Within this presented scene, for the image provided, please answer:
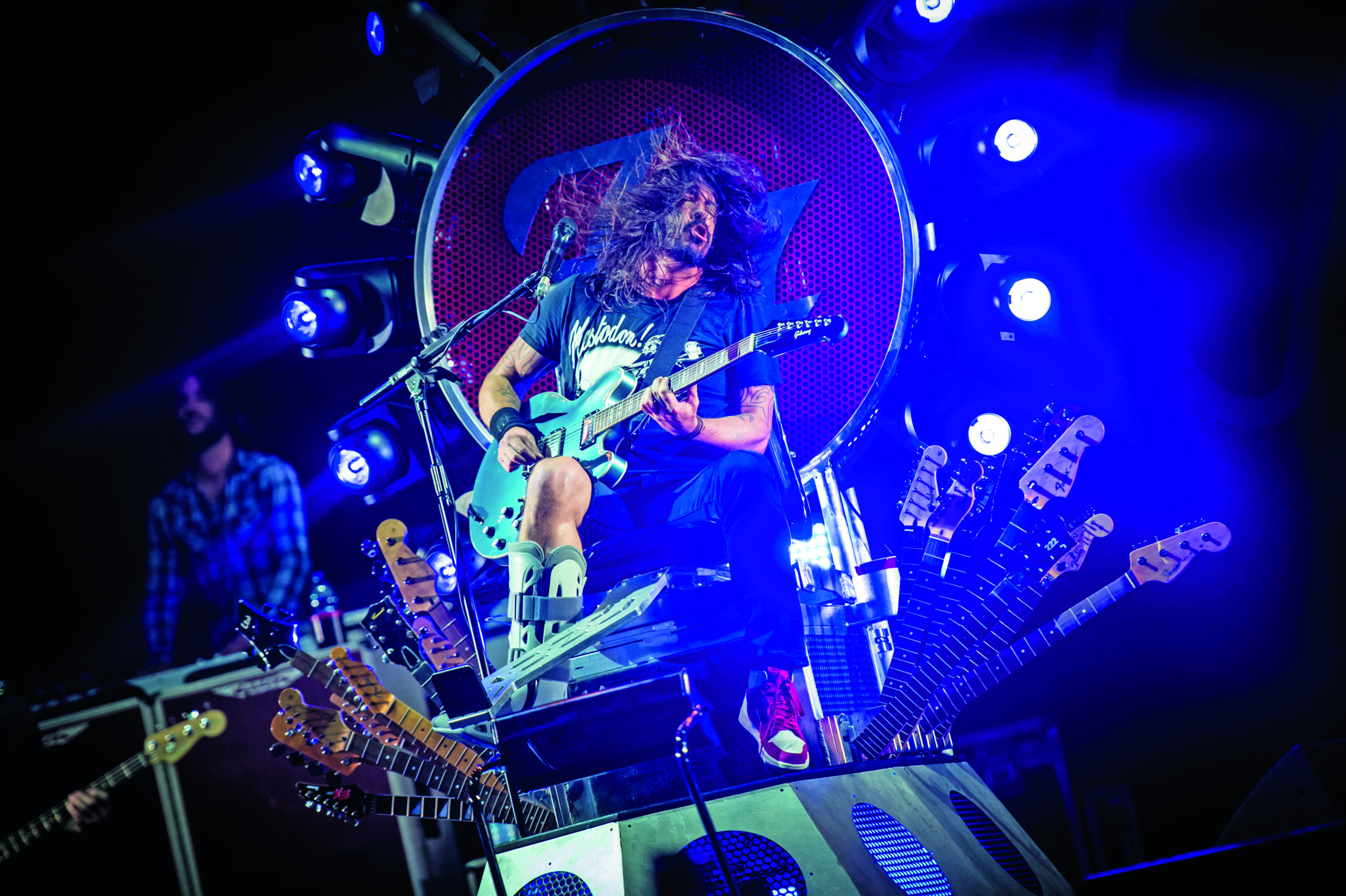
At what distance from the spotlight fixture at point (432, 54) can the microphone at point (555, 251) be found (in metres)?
0.49

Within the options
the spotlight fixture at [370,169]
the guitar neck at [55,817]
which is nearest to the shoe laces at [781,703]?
the spotlight fixture at [370,169]

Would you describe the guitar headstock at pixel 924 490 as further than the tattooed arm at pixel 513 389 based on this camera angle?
No

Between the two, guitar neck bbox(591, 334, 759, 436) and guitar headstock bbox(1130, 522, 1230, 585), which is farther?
guitar neck bbox(591, 334, 759, 436)

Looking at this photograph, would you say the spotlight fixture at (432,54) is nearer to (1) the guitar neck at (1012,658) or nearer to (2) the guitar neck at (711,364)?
(2) the guitar neck at (711,364)

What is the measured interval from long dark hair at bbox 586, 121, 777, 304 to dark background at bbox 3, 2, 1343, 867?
0.43 m

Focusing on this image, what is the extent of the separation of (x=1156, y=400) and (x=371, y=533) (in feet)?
7.12

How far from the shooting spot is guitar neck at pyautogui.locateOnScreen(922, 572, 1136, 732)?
182cm

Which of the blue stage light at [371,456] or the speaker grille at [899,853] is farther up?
the blue stage light at [371,456]

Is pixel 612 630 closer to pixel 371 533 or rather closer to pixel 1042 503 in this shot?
pixel 371 533

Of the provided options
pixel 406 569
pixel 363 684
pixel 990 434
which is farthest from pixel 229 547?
pixel 990 434

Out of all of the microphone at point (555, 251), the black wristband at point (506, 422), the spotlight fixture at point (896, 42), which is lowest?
the black wristband at point (506, 422)

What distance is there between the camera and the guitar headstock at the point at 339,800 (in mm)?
1434

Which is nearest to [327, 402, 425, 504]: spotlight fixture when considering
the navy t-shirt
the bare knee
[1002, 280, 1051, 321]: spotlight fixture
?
the bare knee

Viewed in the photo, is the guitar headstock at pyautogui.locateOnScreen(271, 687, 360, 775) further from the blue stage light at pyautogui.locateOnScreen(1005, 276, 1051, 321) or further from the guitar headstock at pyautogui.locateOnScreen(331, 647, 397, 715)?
the blue stage light at pyautogui.locateOnScreen(1005, 276, 1051, 321)
